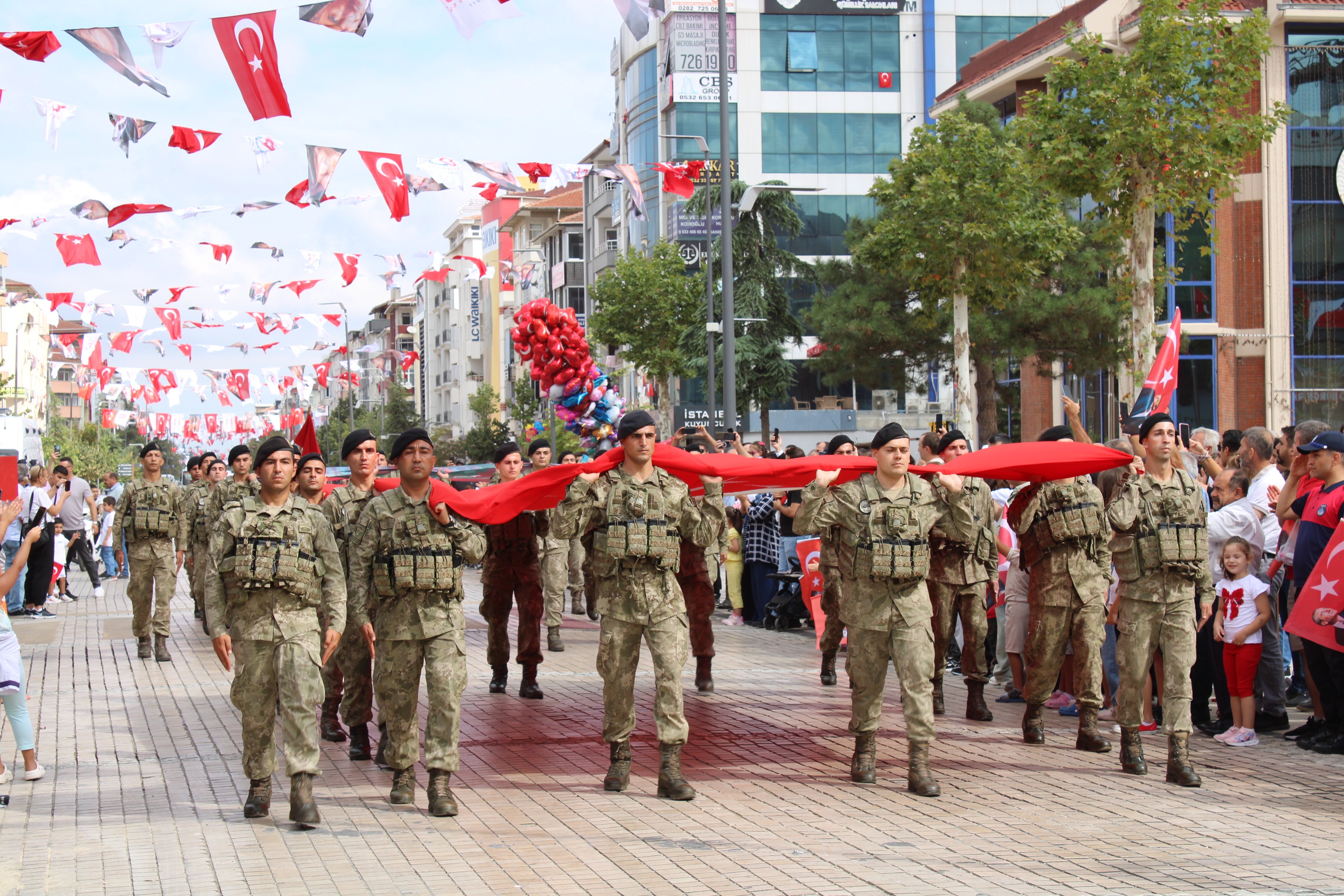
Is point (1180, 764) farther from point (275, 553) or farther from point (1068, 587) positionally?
point (275, 553)

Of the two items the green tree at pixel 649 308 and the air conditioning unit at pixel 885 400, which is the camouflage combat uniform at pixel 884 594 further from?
the air conditioning unit at pixel 885 400

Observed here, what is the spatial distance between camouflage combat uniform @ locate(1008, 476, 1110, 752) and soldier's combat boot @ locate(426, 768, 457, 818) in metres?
3.81

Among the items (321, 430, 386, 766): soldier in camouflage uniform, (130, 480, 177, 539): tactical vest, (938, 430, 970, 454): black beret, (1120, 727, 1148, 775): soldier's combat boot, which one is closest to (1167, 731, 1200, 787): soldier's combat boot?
(1120, 727, 1148, 775): soldier's combat boot

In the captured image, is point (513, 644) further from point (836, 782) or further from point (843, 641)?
point (836, 782)

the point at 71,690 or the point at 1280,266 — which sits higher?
the point at 1280,266

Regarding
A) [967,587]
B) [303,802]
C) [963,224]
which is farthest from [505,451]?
[963,224]

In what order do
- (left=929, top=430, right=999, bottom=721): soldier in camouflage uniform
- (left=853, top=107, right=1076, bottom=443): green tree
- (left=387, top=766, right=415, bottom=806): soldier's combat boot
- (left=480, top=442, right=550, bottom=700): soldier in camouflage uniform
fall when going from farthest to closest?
1. (left=853, top=107, right=1076, bottom=443): green tree
2. (left=480, top=442, right=550, bottom=700): soldier in camouflage uniform
3. (left=929, top=430, right=999, bottom=721): soldier in camouflage uniform
4. (left=387, top=766, right=415, bottom=806): soldier's combat boot

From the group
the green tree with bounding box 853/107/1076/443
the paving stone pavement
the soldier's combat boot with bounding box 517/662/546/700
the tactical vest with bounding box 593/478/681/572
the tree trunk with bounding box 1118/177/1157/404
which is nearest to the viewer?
the paving stone pavement

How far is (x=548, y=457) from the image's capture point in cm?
1366

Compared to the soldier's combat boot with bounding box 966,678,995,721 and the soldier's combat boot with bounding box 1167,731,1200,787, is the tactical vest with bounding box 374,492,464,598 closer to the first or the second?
the soldier's combat boot with bounding box 1167,731,1200,787

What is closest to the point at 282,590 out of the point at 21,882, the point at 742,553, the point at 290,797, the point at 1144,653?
the point at 290,797

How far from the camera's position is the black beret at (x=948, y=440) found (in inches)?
381

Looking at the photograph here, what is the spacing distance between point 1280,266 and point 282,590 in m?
40.6

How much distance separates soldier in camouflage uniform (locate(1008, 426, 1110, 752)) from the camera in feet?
28.9
